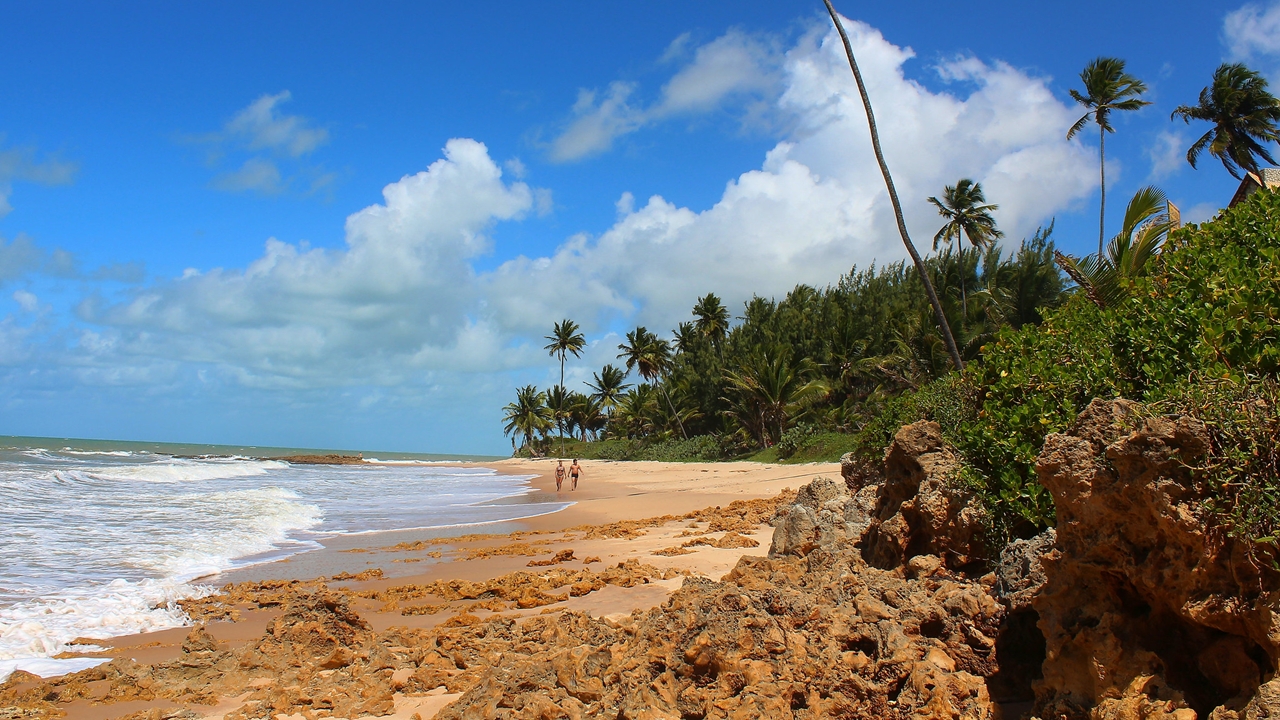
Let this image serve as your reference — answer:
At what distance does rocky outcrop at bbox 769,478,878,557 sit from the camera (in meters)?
6.86

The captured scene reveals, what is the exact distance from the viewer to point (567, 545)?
12.6m

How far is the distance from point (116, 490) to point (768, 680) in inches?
1000

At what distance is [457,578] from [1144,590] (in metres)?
8.14

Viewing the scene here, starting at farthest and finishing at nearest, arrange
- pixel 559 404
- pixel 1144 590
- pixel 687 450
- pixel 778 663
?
1. pixel 559 404
2. pixel 687 450
3. pixel 778 663
4. pixel 1144 590

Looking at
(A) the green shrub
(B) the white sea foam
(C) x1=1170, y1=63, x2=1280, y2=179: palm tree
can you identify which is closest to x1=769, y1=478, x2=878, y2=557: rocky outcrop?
(B) the white sea foam

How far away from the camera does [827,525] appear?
706 centimetres

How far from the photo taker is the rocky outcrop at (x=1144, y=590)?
2.51 metres

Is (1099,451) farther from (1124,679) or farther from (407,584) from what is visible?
(407,584)

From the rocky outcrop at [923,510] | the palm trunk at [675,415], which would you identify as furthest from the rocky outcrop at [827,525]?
the palm trunk at [675,415]

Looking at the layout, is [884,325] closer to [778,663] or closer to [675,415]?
[675,415]

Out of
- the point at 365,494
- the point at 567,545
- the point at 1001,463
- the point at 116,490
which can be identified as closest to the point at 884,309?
the point at 365,494

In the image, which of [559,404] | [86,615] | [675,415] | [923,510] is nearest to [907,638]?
[923,510]

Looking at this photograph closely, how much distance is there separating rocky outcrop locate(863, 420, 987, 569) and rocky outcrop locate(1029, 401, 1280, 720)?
146 centimetres

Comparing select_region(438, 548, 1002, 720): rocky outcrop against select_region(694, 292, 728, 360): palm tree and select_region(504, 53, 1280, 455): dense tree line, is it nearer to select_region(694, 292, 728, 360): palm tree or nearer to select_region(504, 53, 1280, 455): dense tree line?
select_region(504, 53, 1280, 455): dense tree line
